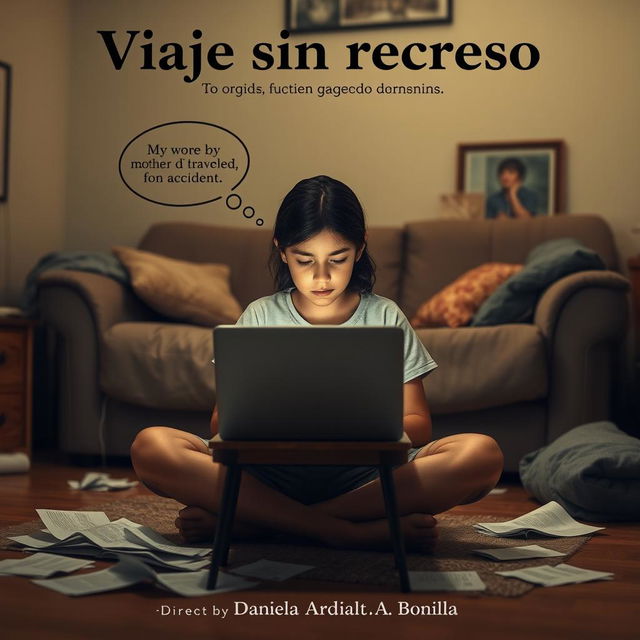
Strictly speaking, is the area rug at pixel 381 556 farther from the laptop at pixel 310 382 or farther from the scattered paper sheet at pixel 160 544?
the laptop at pixel 310 382

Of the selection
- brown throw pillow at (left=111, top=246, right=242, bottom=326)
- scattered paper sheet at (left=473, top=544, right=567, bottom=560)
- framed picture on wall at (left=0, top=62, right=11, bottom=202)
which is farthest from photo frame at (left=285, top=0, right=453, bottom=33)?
scattered paper sheet at (left=473, top=544, right=567, bottom=560)

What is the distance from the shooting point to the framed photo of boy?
12.1ft

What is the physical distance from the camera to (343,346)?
4.28 ft

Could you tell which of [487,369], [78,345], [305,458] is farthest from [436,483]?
[78,345]

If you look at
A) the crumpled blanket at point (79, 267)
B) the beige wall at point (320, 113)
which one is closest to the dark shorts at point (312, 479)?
the crumpled blanket at point (79, 267)

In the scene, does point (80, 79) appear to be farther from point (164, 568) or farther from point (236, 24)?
point (164, 568)

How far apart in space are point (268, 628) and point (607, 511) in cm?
112

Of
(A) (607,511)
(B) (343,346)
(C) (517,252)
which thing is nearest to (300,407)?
(B) (343,346)

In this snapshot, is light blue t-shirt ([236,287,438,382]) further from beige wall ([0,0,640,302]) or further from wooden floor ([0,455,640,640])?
beige wall ([0,0,640,302])

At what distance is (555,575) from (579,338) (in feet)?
4.31

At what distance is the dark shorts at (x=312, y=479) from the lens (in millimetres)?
1653

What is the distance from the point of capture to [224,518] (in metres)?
1.37

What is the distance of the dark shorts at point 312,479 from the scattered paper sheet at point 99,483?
95 cm

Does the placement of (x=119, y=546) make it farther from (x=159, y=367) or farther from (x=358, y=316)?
(x=159, y=367)
